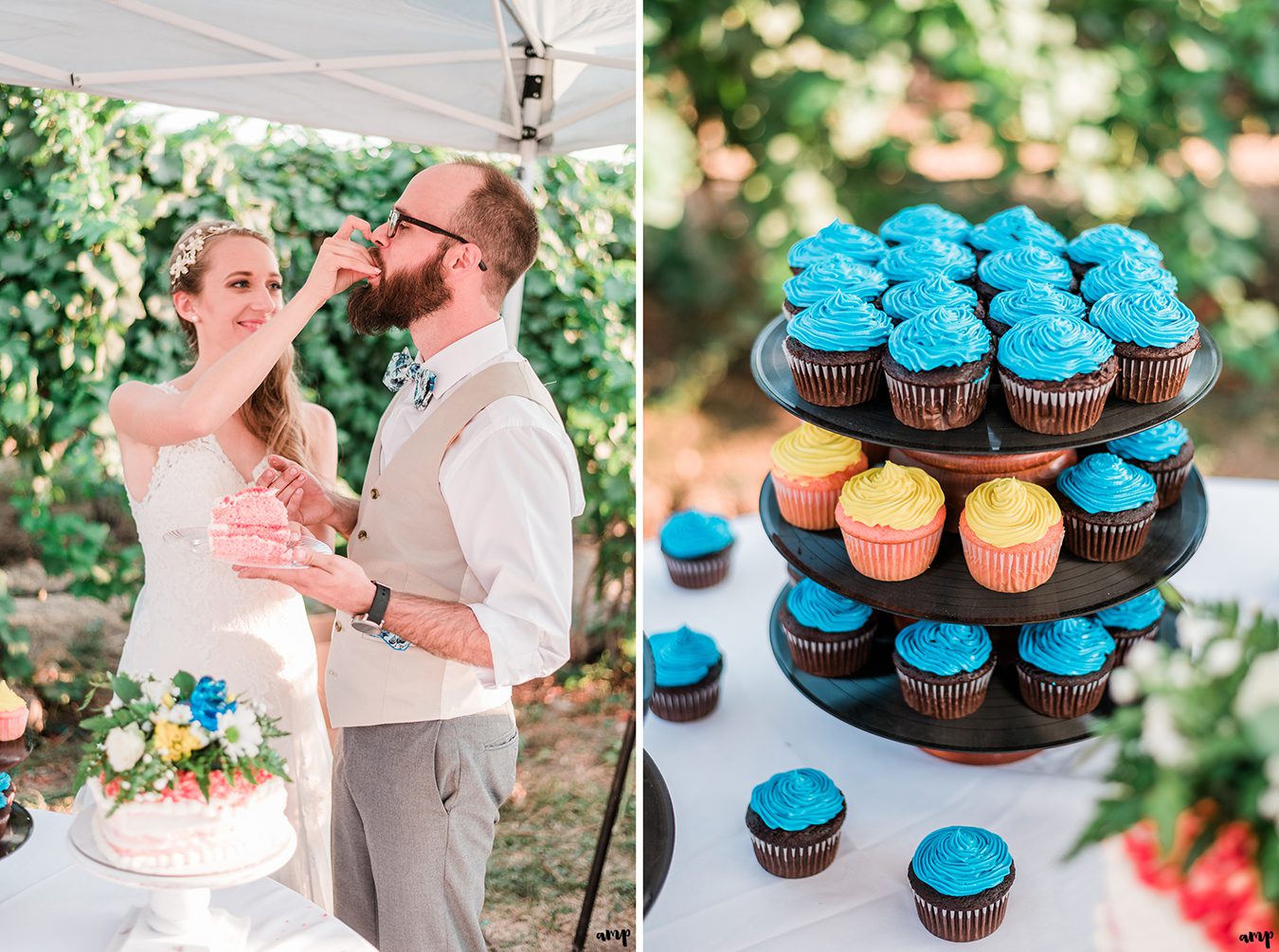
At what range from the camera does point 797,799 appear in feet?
8.55

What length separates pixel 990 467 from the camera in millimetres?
2773

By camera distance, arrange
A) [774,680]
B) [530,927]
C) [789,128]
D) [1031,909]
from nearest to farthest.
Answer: [1031,909], [774,680], [530,927], [789,128]

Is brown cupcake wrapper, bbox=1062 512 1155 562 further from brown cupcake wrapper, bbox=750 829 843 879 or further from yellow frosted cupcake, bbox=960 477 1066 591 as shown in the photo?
brown cupcake wrapper, bbox=750 829 843 879

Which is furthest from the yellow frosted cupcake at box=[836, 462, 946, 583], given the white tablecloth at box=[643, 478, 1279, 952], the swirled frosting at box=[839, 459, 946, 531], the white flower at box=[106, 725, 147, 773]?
the white flower at box=[106, 725, 147, 773]

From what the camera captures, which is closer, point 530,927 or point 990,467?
point 990,467

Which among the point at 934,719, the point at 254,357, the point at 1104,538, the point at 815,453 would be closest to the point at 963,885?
the point at 934,719

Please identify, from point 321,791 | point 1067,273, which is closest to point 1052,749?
point 1067,273

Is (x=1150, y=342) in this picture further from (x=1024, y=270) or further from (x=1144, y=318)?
(x=1024, y=270)

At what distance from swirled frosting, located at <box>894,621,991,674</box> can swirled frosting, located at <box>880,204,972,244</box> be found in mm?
972

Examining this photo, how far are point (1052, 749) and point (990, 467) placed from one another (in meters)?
0.74

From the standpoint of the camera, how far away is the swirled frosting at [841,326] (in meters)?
2.60

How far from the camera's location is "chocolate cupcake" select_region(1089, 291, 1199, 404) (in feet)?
8.23

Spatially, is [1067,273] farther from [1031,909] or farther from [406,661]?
[406,661]

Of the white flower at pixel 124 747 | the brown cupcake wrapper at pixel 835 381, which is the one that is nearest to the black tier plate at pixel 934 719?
the brown cupcake wrapper at pixel 835 381
